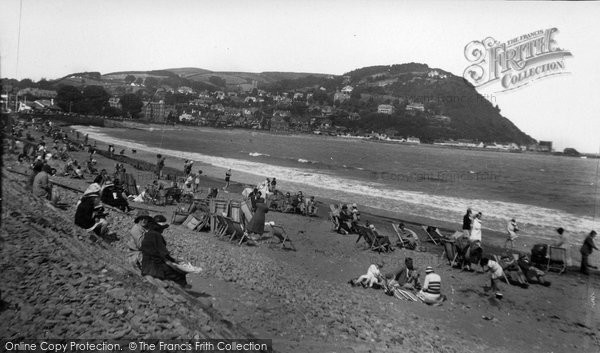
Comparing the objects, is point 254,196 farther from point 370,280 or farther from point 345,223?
point 370,280

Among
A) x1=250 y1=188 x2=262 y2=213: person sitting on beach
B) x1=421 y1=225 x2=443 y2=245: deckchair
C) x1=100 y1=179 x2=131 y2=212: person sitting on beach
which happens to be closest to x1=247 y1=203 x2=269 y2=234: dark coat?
x1=250 y1=188 x2=262 y2=213: person sitting on beach

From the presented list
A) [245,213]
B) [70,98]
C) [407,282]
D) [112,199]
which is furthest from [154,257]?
[70,98]

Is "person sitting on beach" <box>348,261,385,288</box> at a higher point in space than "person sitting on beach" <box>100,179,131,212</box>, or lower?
lower

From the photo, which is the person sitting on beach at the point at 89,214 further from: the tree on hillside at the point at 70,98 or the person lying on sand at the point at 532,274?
the tree on hillside at the point at 70,98

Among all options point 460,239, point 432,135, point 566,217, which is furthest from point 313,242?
point 432,135

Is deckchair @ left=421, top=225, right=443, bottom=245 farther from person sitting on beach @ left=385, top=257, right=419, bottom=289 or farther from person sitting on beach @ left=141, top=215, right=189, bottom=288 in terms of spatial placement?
person sitting on beach @ left=141, top=215, right=189, bottom=288

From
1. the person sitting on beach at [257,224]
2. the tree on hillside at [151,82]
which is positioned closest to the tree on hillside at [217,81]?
the tree on hillside at [151,82]

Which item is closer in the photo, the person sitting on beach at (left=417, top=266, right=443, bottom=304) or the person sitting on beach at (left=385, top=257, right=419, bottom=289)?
the person sitting on beach at (left=417, top=266, right=443, bottom=304)
